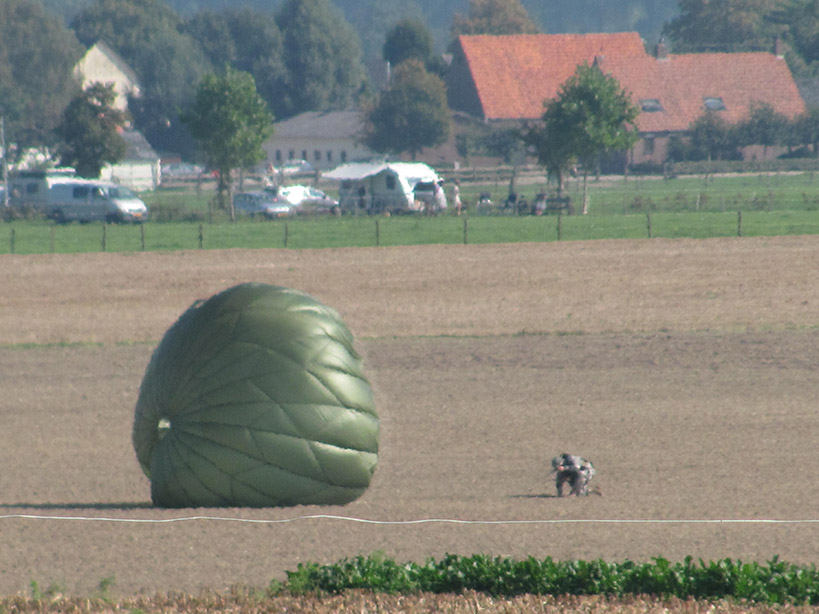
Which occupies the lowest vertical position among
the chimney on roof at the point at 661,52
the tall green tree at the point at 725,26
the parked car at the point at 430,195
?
the parked car at the point at 430,195

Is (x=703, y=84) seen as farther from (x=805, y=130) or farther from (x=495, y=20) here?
(x=495, y=20)

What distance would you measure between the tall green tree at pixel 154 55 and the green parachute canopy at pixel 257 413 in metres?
102

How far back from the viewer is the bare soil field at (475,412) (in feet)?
33.0

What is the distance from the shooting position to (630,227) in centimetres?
4197

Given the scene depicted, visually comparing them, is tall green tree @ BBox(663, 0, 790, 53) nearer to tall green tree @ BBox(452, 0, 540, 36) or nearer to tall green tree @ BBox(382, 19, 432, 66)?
tall green tree @ BBox(452, 0, 540, 36)

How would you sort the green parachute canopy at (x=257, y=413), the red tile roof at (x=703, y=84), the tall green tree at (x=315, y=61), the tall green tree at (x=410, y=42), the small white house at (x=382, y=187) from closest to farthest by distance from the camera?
the green parachute canopy at (x=257, y=413) → the small white house at (x=382, y=187) → the red tile roof at (x=703, y=84) → the tall green tree at (x=410, y=42) → the tall green tree at (x=315, y=61)

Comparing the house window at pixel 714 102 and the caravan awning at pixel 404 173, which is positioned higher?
the house window at pixel 714 102

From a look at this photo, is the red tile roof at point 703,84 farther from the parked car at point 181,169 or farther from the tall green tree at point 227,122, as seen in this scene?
the tall green tree at point 227,122

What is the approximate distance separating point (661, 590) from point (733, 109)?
3555 inches

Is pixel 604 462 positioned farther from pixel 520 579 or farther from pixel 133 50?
pixel 133 50

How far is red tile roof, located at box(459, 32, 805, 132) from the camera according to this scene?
307 feet

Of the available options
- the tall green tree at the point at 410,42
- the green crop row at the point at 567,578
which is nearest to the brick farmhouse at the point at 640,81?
the tall green tree at the point at 410,42

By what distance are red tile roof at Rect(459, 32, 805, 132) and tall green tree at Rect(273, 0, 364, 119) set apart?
1335 inches

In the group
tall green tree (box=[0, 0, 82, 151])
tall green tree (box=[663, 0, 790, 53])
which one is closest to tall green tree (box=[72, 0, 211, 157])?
tall green tree (box=[0, 0, 82, 151])
